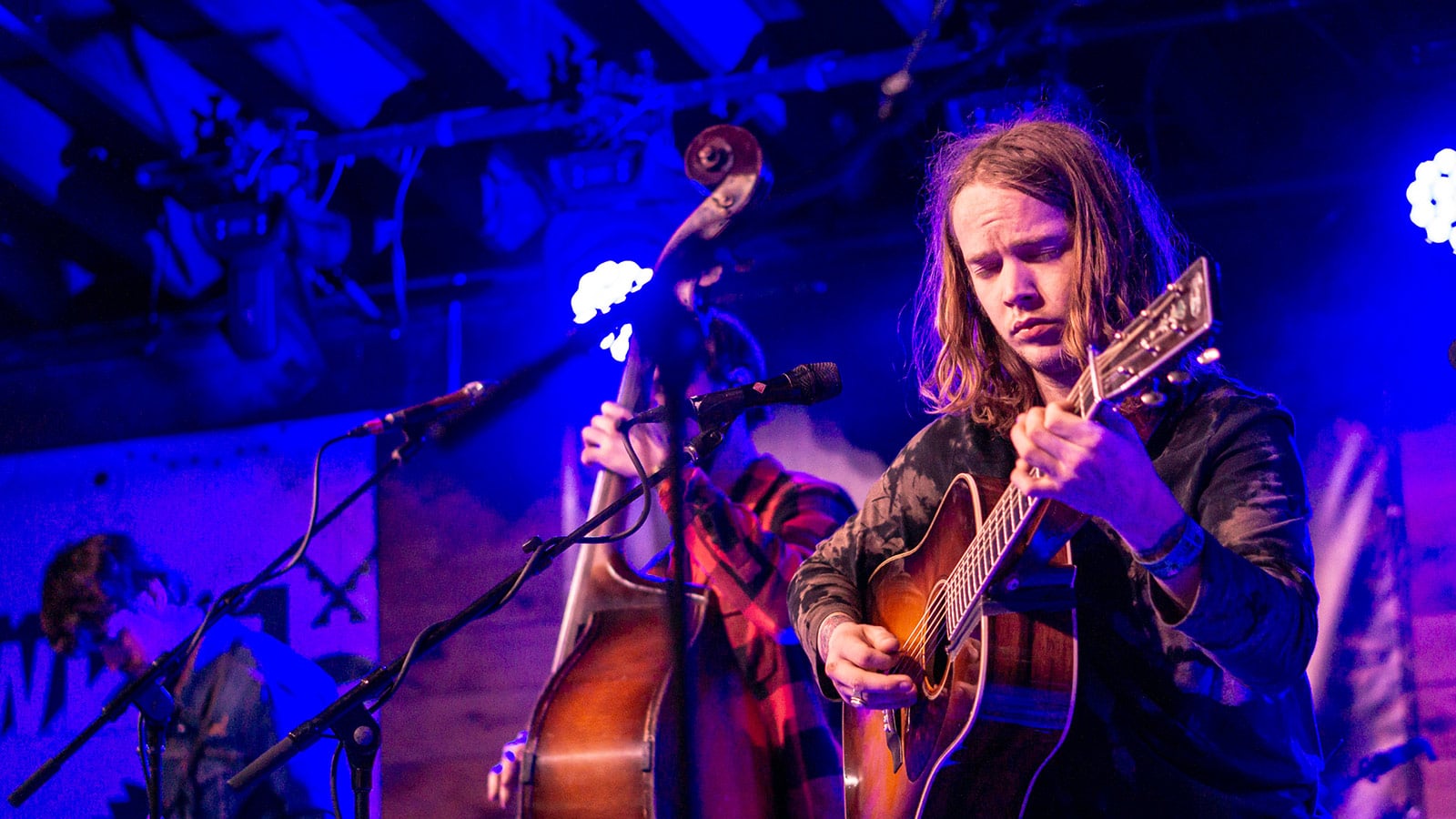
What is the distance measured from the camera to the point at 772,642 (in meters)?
2.98

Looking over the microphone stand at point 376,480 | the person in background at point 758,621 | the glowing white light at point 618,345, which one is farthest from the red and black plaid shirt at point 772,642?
the glowing white light at point 618,345

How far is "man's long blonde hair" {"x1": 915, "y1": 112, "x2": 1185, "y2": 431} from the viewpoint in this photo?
1.84 m

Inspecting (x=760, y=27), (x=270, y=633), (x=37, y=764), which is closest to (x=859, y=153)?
(x=760, y=27)

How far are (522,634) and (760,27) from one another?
268 centimetres

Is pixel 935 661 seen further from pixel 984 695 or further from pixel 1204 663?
pixel 1204 663

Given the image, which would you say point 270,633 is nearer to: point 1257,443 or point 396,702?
point 396,702

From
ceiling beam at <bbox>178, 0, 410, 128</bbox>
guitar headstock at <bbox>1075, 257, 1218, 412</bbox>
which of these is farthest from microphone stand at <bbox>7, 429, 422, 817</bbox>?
ceiling beam at <bbox>178, 0, 410, 128</bbox>

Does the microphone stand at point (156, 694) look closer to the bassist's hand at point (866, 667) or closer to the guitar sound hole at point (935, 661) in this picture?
the bassist's hand at point (866, 667)

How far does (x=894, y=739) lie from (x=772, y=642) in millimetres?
1024

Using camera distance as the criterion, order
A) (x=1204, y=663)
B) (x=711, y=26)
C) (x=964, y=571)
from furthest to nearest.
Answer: (x=711, y=26), (x=964, y=571), (x=1204, y=663)

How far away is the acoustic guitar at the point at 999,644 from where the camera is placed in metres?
1.46

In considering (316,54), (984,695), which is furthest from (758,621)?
(316,54)

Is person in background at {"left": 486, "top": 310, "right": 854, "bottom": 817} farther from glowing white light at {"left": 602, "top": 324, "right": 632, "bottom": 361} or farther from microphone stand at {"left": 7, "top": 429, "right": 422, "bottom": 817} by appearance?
glowing white light at {"left": 602, "top": 324, "right": 632, "bottom": 361}

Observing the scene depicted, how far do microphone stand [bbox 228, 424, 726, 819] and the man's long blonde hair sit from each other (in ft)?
2.18
